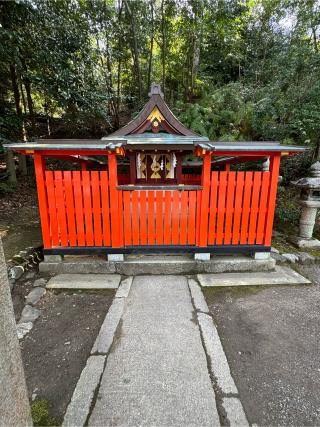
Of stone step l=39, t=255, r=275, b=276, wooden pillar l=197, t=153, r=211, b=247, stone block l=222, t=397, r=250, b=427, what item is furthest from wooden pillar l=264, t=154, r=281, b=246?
stone block l=222, t=397, r=250, b=427

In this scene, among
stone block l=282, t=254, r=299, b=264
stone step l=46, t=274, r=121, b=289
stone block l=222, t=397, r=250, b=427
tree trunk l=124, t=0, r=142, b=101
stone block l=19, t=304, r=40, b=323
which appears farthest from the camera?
tree trunk l=124, t=0, r=142, b=101

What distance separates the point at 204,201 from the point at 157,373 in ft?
8.69

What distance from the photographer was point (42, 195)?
3.82 metres

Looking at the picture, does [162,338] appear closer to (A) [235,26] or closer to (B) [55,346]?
(B) [55,346]

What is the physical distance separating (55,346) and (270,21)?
15557 mm

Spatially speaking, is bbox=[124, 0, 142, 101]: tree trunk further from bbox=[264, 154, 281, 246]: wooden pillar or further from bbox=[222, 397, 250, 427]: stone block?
bbox=[222, 397, 250, 427]: stone block

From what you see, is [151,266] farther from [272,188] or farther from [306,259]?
[306,259]

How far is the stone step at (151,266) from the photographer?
404 centimetres

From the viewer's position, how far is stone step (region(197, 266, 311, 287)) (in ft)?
12.3

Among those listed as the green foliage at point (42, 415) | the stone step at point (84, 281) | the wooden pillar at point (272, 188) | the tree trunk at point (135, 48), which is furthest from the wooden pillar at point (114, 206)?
the tree trunk at point (135, 48)

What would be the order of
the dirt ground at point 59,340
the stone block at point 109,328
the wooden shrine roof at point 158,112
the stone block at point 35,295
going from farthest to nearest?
the wooden shrine roof at point 158,112 < the stone block at point 35,295 < the stone block at point 109,328 < the dirt ground at point 59,340

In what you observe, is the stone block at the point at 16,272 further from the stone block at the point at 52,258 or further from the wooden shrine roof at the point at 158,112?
the wooden shrine roof at the point at 158,112

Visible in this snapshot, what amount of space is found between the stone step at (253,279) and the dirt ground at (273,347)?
4.9 inches

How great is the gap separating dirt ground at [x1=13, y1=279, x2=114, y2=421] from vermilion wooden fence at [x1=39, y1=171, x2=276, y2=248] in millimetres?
1018
